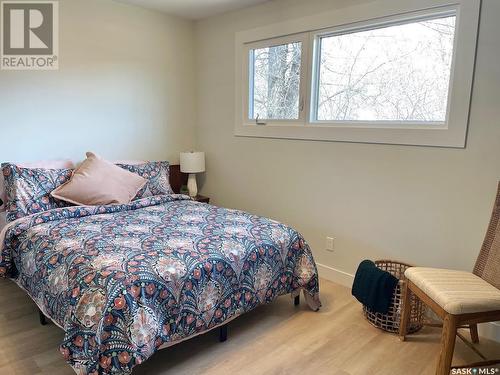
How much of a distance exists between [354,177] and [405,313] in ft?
3.54

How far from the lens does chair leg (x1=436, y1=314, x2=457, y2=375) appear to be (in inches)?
67.9

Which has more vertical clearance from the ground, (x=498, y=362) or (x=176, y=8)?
(x=176, y=8)

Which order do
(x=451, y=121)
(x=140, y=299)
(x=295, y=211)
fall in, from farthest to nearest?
1. (x=295, y=211)
2. (x=451, y=121)
3. (x=140, y=299)

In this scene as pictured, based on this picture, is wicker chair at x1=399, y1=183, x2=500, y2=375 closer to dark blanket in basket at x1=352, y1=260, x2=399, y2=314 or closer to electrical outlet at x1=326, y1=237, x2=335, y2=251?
dark blanket in basket at x1=352, y1=260, x2=399, y2=314

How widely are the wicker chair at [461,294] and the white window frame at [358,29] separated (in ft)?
1.99

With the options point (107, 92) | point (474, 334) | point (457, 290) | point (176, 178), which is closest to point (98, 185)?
point (107, 92)

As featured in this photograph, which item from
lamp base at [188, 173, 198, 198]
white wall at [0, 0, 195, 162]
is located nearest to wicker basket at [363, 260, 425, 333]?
lamp base at [188, 173, 198, 198]

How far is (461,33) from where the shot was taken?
2246 mm

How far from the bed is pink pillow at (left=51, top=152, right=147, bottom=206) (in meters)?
0.13

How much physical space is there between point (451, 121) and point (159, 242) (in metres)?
1.99

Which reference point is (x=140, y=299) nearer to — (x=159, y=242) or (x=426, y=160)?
(x=159, y=242)

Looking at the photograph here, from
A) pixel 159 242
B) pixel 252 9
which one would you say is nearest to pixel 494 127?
pixel 159 242

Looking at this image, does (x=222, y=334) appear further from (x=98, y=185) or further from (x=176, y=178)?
(x=176, y=178)

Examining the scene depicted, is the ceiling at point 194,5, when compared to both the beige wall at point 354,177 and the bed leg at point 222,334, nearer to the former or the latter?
the beige wall at point 354,177
